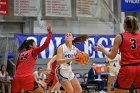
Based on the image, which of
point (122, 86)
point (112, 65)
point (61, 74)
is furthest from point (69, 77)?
point (112, 65)

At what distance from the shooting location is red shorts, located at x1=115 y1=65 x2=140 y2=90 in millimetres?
6602

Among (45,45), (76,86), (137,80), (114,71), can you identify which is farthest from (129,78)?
(114,71)

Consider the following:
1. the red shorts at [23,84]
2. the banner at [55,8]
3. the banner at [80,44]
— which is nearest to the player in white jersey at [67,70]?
the red shorts at [23,84]

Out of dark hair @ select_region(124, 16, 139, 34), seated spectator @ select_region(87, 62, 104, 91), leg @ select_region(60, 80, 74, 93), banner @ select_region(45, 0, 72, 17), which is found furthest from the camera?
banner @ select_region(45, 0, 72, 17)

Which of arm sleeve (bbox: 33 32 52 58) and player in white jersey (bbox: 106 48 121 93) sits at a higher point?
arm sleeve (bbox: 33 32 52 58)

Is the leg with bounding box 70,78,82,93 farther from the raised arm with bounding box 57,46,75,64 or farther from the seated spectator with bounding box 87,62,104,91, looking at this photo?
the seated spectator with bounding box 87,62,104,91

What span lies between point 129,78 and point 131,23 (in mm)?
858

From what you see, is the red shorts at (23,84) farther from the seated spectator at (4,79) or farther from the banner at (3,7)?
the banner at (3,7)

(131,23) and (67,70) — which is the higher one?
(131,23)

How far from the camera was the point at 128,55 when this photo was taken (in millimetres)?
6719

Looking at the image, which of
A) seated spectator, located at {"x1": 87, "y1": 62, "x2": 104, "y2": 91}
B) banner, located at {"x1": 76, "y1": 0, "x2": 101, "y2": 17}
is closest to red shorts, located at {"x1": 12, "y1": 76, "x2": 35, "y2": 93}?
seated spectator, located at {"x1": 87, "y1": 62, "x2": 104, "y2": 91}

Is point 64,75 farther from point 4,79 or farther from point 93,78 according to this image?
point 93,78

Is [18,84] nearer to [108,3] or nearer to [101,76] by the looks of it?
[101,76]

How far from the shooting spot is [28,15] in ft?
64.2
